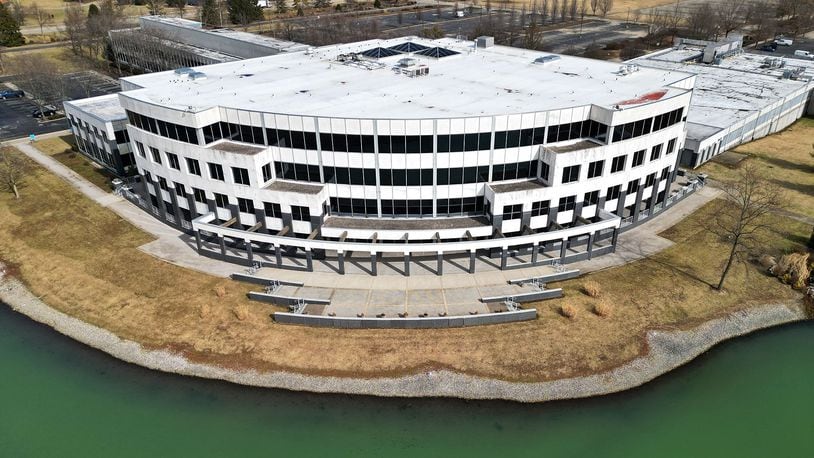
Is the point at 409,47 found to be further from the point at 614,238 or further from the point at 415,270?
the point at 614,238

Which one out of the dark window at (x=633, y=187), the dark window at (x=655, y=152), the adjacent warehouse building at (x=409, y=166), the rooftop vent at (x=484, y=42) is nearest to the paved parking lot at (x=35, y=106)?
the adjacent warehouse building at (x=409, y=166)

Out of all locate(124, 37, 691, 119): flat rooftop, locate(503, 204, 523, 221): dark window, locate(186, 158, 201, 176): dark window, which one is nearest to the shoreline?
locate(503, 204, 523, 221): dark window

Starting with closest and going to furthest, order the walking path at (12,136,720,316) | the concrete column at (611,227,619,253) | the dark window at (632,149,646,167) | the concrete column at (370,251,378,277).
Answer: the walking path at (12,136,720,316) < the concrete column at (370,251,378,277) < the concrete column at (611,227,619,253) < the dark window at (632,149,646,167)

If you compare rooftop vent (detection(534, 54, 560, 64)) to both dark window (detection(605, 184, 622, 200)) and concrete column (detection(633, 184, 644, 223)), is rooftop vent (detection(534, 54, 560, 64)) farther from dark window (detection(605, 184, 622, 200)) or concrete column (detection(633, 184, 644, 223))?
dark window (detection(605, 184, 622, 200))

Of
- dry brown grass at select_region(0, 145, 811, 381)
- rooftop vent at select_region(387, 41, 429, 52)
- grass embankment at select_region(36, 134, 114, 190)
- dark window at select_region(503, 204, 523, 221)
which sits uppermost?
rooftop vent at select_region(387, 41, 429, 52)

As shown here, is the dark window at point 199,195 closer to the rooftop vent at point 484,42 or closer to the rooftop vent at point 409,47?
the rooftop vent at point 409,47

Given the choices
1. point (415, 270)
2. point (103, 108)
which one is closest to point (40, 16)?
point (103, 108)
